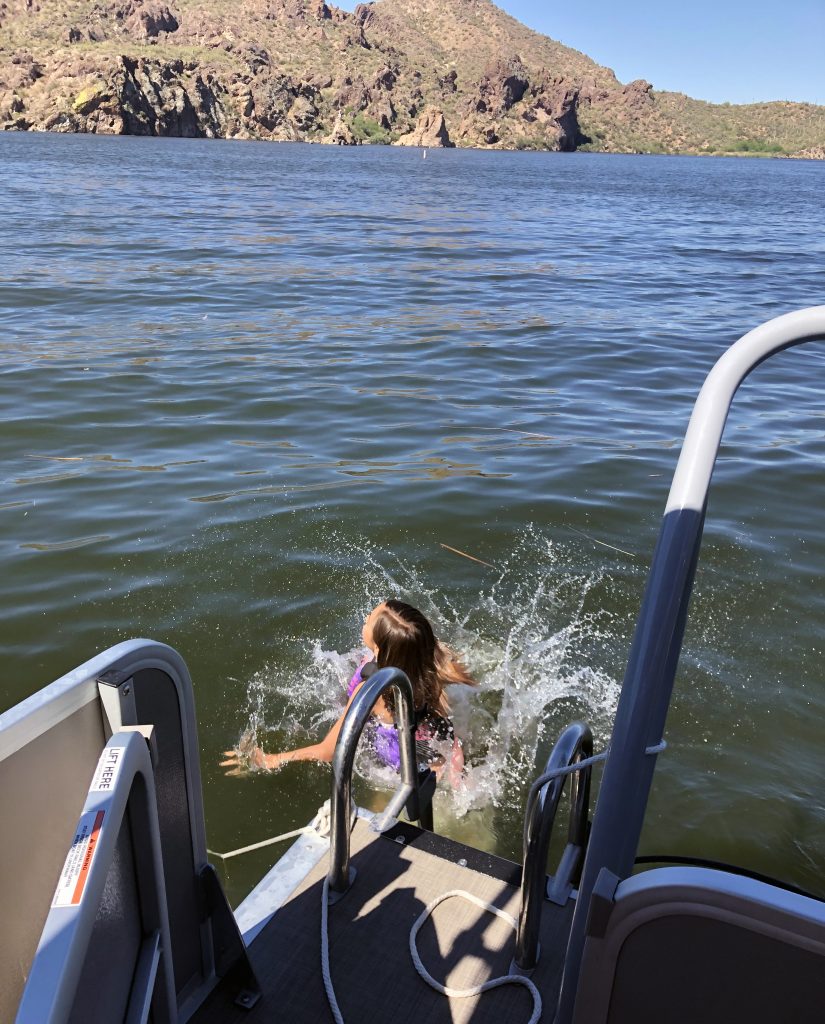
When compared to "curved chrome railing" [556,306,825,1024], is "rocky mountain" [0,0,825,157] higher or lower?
higher

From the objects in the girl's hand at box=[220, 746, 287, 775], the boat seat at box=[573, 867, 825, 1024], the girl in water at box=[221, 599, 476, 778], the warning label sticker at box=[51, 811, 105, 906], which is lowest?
the girl's hand at box=[220, 746, 287, 775]

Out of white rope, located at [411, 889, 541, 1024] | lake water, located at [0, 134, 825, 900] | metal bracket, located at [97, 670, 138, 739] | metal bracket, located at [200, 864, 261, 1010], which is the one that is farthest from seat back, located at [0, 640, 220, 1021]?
lake water, located at [0, 134, 825, 900]

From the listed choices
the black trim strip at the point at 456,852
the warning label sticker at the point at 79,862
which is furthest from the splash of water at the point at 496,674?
the warning label sticker at the point at 79,862

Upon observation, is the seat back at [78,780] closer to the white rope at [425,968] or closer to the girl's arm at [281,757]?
the white rope at [425,968]

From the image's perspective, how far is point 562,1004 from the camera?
1.75 metres

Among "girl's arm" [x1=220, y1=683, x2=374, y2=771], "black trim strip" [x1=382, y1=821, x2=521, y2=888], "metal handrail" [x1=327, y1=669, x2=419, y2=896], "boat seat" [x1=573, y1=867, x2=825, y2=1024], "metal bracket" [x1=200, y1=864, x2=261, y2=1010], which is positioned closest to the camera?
"boat seat" [x1=573, y1=867, x2=825, y2=1024]

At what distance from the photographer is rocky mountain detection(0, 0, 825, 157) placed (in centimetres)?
11088

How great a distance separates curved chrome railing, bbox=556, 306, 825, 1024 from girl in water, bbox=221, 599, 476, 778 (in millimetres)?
1906

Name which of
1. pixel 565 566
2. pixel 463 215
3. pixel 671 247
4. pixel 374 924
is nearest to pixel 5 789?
pixel 374 924

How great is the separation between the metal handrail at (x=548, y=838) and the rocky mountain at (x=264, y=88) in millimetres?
117238

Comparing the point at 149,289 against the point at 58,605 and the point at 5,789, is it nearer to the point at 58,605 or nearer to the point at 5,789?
the point at 58,605

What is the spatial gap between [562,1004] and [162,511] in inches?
231

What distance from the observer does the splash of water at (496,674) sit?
479 cm

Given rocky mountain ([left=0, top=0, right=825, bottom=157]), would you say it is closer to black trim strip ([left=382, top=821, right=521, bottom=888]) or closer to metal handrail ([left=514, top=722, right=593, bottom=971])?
black trim strip ([left=382, top=821, right=521, bottom=888])
